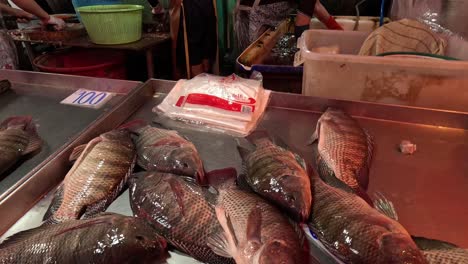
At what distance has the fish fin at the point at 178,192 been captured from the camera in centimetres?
113

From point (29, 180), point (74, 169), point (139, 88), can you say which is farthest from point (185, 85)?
point (29, 180)

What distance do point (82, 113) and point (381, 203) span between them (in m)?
1.68

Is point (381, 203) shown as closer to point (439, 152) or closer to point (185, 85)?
point (439, 152)

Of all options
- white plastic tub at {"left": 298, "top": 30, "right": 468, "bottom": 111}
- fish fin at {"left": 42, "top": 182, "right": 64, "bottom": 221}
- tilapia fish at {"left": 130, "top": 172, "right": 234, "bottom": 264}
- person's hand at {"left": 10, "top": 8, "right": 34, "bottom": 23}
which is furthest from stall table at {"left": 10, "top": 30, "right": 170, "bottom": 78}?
tilapia fish at {"left": 130, "top": 172, "right": 234, "bottom": 264}

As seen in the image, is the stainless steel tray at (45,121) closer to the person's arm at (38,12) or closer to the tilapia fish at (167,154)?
the tilapia fish at (167,154)

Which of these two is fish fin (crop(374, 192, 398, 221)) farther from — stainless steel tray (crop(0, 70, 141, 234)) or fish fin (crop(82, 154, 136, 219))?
stainless steel tray (crop(0, 70, 141, 234))

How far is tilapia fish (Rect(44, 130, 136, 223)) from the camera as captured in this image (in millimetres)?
1221

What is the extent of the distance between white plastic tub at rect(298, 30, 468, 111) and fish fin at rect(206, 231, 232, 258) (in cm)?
122

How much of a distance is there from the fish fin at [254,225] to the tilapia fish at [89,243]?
0.28 m

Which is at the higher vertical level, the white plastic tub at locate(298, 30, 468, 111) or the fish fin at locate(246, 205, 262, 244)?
the white plastic tub at locate(298, 30, 468, 111)

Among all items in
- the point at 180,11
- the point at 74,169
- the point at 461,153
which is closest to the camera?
the point at 74,169

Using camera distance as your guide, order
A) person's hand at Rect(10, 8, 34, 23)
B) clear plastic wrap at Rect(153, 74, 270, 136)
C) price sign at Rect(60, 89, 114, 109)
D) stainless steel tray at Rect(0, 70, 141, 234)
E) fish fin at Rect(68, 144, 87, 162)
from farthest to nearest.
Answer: person's hand at Rect(10, 8, 34, 23) → price sign at Rect(60, 89, 114, 109) → clear plastic wrap at Rect(153, 74, 270, 136) → fish fin at Rect(68, 144, 87, 162) → stainless steel tray at Rect(0, 70, 141, 234)

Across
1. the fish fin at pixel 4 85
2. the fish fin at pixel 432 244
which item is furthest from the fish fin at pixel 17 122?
the fish fin at pixel 432 244

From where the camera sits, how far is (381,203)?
1208mm
